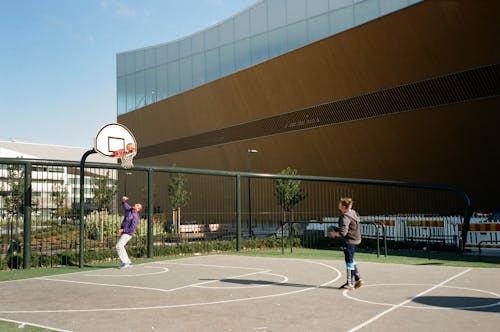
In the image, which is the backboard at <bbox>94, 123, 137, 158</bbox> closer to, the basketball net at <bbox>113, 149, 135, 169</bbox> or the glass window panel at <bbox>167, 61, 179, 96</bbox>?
the basketball net at <bbox>113, 149, 135, 169</bbox>

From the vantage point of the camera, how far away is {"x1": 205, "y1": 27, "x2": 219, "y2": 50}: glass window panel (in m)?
49.3

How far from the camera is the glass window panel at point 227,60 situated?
46.6 metres

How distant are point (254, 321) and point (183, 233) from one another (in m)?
12.1

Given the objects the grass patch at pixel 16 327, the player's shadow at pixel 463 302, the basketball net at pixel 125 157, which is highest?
the basketball net at pixel 125 157

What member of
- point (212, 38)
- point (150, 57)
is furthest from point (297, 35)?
point (150, 57)

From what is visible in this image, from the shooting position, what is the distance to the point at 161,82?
186ft

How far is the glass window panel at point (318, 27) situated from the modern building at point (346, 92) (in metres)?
0.09

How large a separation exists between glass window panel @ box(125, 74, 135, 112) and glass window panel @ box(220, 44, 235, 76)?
17.9 m

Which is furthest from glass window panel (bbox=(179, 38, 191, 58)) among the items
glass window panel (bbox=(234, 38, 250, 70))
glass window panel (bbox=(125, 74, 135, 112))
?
glass window panel (bbox=(125, 74, 135, 112))

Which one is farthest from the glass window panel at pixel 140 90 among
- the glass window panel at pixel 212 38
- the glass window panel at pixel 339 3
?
the glass window panel at pixel 339 3

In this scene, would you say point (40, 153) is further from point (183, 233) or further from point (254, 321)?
point (254, 321)

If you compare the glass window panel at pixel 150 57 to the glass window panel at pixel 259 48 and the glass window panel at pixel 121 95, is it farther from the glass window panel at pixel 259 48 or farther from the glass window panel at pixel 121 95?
the glass window panel at pixel 259 48

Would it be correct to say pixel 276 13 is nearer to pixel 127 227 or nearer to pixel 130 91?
pixel 130 91

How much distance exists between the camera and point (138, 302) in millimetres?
8023
